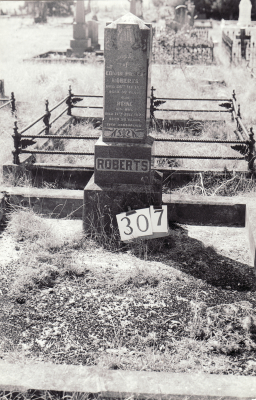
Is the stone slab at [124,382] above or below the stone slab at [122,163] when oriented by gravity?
below

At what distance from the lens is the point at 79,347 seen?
3486 mm

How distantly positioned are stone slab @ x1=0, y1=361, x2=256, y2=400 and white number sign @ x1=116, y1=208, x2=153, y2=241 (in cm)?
228

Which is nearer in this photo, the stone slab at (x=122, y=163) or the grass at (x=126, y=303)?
the grass at (x=126, y=303)

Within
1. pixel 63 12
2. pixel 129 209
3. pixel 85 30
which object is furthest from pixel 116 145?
pixel 63 12

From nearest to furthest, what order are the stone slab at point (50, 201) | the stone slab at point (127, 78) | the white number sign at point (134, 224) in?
the stone slab at point (127, 78) < the white number sign at point (134, 224) < the stone slab at point (50, 201)

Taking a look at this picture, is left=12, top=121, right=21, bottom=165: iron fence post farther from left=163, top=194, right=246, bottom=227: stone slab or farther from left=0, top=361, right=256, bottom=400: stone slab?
left=0, top=361, right=256, bottom=400: stone slab

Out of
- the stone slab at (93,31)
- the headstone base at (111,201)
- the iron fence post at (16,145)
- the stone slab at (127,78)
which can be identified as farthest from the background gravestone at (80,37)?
the headstone base at (111,201)

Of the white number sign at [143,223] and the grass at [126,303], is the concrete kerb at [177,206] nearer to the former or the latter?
the grass at [126,303]

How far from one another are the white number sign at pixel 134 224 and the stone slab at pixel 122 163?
0.44 meters

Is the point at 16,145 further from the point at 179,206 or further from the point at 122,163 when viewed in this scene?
the point at 179,206

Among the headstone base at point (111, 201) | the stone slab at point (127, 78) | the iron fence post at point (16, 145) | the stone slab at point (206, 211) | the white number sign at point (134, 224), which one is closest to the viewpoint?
the stone slab at point (127, 78)

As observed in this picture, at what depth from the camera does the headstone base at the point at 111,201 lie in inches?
208

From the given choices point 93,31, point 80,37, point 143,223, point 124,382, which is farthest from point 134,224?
point 93,31

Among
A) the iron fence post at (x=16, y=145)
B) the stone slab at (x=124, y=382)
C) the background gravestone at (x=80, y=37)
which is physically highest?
the background gravestone at (x=80, y=37)
